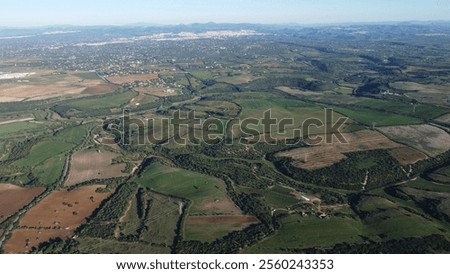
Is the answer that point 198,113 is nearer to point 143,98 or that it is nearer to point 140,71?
point 143,98

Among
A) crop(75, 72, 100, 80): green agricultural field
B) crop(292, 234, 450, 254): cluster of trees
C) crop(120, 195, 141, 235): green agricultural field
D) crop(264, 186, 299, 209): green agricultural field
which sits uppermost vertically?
crop(75, 72, 100, 80): green agricultural field

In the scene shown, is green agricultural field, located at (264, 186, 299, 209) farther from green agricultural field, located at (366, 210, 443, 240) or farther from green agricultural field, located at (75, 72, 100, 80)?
green agricultural field, located at (75, 72, 100, 80)

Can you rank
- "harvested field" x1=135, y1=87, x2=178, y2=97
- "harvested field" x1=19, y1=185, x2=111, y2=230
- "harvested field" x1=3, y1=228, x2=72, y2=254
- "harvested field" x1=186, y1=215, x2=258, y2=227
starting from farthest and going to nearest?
"harvested field" x1=135, y1=87, x2=178, y2=97, "harvested field" x1=19, y1=185, x2=111, y2=230, "harvested field" x1=186, y1=215, x2=258, y2=227, "harvested field" x1=3, y1=228, x2=72, y2=254

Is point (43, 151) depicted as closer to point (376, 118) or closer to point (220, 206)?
point (220, 206)

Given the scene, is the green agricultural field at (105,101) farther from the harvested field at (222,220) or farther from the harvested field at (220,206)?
the harvested field at (222,220)

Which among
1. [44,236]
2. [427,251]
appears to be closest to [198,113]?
[44,236]

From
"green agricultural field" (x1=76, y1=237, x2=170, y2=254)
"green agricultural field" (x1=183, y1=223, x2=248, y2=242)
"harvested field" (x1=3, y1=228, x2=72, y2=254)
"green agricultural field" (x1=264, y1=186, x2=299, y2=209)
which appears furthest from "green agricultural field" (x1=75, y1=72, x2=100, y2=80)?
"green agricultural field" (x1=183, y1=223, x2=248, y2=242)
